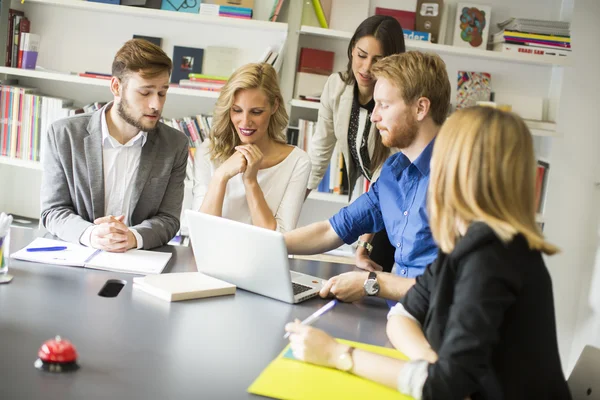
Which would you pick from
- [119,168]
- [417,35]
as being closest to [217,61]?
[417,35]

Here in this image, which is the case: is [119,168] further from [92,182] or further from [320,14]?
[320,14]

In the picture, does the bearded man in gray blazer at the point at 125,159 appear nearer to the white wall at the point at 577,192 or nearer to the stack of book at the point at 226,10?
the stack of book at the point at 226,10

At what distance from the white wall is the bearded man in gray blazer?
2.20 meters

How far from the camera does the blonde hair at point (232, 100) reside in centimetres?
245

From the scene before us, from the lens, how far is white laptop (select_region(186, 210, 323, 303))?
5.51ft

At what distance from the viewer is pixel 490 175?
120 cm

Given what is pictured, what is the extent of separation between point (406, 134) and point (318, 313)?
70 centimetres

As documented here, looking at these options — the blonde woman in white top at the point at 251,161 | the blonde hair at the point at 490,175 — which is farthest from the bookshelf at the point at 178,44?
the blonde hair at the point at 490,175

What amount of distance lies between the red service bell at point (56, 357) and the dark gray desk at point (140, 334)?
19mm

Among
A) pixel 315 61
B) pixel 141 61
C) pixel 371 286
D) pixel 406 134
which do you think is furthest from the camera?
pixel 315 61

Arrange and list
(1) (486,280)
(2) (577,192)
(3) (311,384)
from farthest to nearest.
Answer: (2) (577,192) < (3) (311,384) < (1) (486,280)

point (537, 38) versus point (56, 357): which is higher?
point (537, 38)

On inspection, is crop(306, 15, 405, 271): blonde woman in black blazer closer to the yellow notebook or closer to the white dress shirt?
the white dress shirt

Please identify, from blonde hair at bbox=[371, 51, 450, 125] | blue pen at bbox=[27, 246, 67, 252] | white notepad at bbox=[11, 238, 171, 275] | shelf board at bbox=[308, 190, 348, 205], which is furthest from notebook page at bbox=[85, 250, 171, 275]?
shelf board at bbox=[308, 190, 348, 205]
